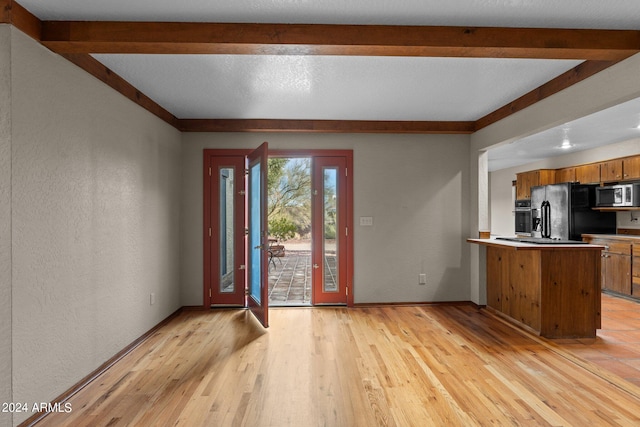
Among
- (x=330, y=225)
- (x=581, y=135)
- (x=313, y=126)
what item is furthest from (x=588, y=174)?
(x=313, y=126)

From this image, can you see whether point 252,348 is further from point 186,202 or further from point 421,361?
point 186,202

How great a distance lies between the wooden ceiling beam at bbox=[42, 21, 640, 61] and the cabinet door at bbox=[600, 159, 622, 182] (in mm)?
4104

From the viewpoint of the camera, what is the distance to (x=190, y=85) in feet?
10.8

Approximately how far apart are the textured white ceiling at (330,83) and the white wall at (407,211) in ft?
1.65

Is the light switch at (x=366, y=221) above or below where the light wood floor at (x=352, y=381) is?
above

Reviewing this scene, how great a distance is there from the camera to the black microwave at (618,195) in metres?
5.20

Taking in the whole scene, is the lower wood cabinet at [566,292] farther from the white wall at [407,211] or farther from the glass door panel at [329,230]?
the glass door panel at [329,230]

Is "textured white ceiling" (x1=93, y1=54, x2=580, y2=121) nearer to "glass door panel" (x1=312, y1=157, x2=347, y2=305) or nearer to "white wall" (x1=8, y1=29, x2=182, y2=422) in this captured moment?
"white wall" (x1=8, y1=29, x2=182, y2=422)

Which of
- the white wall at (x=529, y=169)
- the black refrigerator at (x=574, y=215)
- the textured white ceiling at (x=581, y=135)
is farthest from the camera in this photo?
the black refrigerator at (x=574, y=215)

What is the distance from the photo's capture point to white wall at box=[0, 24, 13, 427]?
1.91 metres

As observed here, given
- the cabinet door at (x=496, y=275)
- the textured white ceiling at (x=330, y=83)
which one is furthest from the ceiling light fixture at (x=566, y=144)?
the cabinet door at (x=496, y=275)

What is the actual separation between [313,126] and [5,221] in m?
3.28

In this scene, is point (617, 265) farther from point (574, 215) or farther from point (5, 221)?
point (5, 221)

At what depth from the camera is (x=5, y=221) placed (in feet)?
6.34
